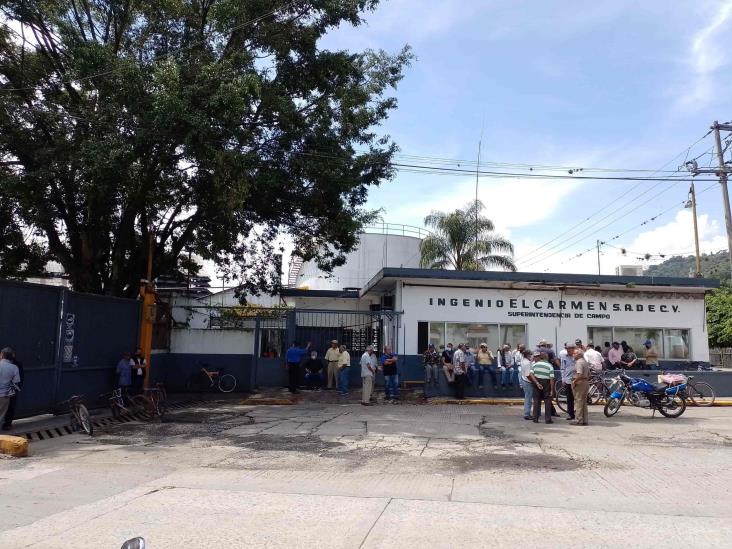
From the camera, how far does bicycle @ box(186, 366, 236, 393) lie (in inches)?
805

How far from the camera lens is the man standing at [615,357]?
828 inches

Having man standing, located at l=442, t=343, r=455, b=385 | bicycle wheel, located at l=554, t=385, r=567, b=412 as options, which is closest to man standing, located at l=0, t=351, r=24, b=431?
man standing, located at l=442, t=343, r=455, b=385

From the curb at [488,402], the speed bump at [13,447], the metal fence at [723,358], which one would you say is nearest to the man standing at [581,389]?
the curb at [488,402]

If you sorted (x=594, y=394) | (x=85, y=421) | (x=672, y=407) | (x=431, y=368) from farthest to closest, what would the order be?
(x=431, y=368)
(x=594, y=394)
(x=672, y=407)
(x=85, y=421)

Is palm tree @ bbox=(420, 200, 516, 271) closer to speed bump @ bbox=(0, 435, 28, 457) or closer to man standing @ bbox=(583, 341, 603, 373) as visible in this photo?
man standing @ bbox=(583, 341, 603, 373)

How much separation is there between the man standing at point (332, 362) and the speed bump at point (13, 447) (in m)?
11.3

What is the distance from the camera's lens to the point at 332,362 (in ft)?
67.0

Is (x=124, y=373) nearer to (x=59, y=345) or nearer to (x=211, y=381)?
(x=59, y=345)

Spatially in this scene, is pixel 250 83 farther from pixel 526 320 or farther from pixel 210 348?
pixel 526 320

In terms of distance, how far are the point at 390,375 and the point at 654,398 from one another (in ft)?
24.1

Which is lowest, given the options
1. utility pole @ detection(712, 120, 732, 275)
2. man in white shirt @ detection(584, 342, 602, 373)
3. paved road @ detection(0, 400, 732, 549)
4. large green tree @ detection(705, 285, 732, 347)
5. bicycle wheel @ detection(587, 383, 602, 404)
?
paved road @ detection(0, 400, 732, 549)

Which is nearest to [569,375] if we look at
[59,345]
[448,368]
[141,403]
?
[448,368]

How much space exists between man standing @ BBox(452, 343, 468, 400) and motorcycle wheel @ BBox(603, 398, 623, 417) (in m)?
4.82

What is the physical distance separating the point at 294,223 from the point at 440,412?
7376 millimetres
